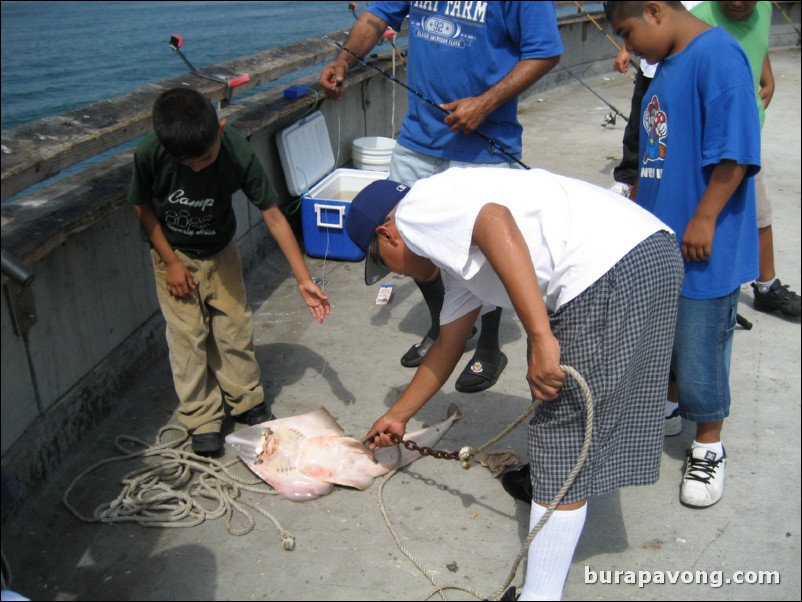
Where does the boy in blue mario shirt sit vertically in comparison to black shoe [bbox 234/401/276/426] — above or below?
above

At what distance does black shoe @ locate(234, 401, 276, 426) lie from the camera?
11.9ft

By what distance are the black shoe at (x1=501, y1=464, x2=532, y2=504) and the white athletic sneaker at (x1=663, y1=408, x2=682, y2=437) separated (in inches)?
30.6

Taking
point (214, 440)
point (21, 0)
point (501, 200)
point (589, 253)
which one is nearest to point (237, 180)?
point (214, 440)

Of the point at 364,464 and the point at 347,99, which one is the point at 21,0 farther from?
the point at 364,464

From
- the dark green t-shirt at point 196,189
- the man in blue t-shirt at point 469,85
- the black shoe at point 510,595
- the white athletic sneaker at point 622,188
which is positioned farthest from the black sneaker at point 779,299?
the dark green t-shirt at point 196,189

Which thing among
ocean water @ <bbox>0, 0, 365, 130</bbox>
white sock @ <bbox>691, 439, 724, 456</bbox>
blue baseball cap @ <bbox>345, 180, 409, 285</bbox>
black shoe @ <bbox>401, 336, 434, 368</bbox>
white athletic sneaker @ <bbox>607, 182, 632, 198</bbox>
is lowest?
ocean water @ <bbox>0, 0, 365, 130</bbox>

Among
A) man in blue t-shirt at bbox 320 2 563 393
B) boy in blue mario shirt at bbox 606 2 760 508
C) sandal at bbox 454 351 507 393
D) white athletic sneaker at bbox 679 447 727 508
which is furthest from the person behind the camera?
sandal at bbox 454 351 507 393

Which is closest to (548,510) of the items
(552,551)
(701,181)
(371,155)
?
(552,551)

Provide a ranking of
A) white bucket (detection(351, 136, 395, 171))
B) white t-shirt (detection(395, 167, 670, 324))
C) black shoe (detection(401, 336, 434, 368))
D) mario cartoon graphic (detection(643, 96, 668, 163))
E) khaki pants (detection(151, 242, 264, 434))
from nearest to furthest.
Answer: white t-shirt (detection(395, 167, 670, 324)) < mario cartoon graphic (detection(643, 96, 668, 163)) < khaki pants (detection(151, 242, 264, 434)) < black shoe (detection(401, 336, 434, 368)) < white bucket (detection(351, 136, 395, 171))

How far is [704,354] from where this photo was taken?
3.00m

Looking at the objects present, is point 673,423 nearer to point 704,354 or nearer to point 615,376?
point 704,354

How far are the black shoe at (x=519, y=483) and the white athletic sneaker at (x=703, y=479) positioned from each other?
2.01ft

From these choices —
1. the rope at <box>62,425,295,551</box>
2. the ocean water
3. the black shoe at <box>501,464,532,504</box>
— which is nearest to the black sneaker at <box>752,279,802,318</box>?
the black shoe at <box>501,464,532,504</box>

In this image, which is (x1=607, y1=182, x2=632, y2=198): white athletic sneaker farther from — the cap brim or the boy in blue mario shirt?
the cap brim
